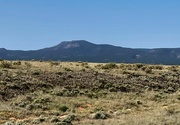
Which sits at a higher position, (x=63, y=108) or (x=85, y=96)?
(x=85, y=96)

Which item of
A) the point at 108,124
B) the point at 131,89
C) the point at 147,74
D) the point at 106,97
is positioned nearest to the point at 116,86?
the point at 131,89

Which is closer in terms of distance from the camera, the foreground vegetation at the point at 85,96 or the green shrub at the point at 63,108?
the foreground vegetation at the point at 85,96

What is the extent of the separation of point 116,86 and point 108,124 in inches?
880

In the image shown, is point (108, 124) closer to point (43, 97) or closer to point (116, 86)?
point (43, 97)

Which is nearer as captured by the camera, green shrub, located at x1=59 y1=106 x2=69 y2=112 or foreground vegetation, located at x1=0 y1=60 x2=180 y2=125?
foreground vegetation, located at x1=0 y1=60 x2=180 y2=125

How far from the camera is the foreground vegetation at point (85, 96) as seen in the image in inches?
977

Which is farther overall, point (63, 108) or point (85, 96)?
point (85, 96)

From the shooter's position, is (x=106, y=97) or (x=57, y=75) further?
(x=57, y=75)

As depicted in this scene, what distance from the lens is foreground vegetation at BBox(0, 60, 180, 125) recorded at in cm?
2483

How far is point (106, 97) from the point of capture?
3872 cm

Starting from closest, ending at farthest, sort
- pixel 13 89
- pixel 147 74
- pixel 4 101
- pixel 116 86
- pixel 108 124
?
pixel 108 124, pixel 4 101, pixel 13 89, pixel 116 86, pixel 147 74

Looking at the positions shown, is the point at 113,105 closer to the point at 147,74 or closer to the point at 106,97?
the point at 106,97

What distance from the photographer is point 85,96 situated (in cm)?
3828

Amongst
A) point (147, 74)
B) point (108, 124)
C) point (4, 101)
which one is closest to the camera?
point (108, 124)
